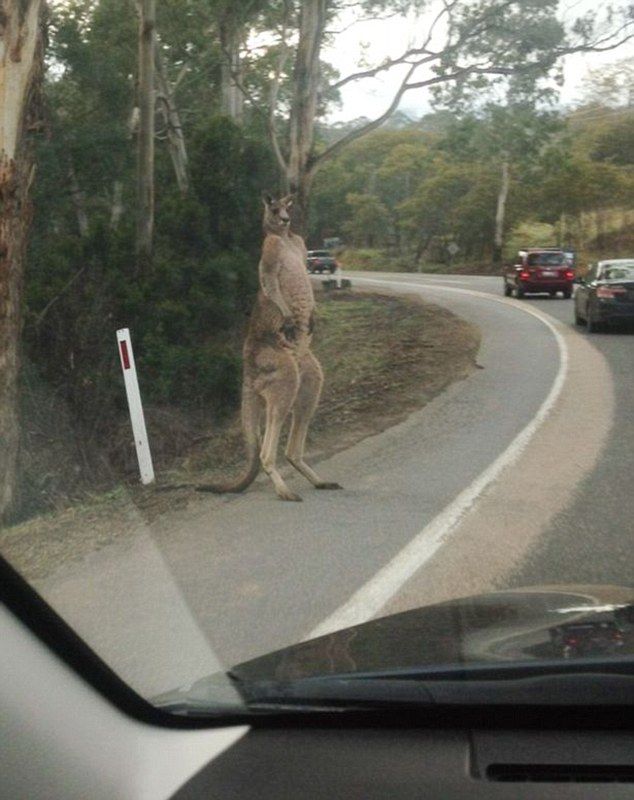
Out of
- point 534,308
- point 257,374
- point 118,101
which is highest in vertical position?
point 118,101

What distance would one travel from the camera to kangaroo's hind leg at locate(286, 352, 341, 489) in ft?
35.1

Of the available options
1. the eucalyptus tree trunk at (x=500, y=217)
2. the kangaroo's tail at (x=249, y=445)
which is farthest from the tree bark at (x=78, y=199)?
the eucalyptus tree trunk at (x=500, y=217)

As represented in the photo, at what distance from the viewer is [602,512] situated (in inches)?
370

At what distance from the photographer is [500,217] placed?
65500 millimetres

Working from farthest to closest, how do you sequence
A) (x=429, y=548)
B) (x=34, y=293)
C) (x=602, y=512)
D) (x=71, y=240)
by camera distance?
(x=71, y=240) → (x=34, y=293) → (x=602, y=512) → (x=429, y=548)

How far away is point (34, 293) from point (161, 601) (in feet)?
39.8

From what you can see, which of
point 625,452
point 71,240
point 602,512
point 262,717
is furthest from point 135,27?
point 262,717

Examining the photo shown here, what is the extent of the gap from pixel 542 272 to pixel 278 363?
3009 centimetres

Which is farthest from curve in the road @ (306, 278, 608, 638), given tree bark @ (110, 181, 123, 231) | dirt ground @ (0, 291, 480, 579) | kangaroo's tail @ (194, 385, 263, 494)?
tree bark @ (110, 181, 123, 231)

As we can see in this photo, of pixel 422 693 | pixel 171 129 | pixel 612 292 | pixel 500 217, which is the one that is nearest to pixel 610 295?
pixel 612 292

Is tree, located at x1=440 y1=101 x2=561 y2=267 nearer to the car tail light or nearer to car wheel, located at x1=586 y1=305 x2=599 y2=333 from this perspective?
car wheel, located at x1=586 y1=305 x2=599 y2=333

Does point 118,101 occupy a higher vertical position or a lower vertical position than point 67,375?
higher

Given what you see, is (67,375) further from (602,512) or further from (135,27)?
(135,27)

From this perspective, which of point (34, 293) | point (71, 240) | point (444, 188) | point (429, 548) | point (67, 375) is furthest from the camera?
point (444, 188)
